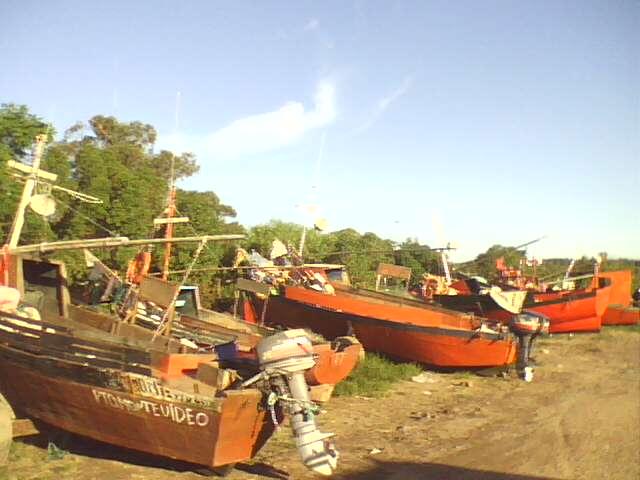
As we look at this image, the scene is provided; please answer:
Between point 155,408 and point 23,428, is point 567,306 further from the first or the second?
point 23,428

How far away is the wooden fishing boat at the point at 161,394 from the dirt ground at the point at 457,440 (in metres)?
0.48

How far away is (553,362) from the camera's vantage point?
604 inches

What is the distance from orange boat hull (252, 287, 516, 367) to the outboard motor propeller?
7297mm

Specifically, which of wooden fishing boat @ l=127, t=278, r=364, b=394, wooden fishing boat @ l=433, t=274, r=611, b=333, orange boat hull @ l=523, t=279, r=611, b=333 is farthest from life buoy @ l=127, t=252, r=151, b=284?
orange boat hull @ l=523, t=279, r=611, b=333

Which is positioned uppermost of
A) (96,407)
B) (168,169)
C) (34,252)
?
(168,169)

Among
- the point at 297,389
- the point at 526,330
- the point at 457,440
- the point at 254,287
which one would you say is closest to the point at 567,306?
the point at 526,330

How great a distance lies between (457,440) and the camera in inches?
330

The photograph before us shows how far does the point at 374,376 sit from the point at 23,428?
681cm

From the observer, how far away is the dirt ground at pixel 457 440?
672 centimetres

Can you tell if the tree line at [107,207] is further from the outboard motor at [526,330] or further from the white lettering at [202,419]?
the white lettering at [202,419]

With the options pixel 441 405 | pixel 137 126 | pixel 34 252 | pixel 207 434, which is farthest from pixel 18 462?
pixel 137 126

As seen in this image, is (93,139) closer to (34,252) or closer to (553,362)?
(34,252)

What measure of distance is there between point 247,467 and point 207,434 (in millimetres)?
1148

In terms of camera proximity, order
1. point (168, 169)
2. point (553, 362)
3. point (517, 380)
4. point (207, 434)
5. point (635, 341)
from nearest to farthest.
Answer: point (207, 434), point (517, 380), point (553, 362), point (635, 341), point (168, 169)
